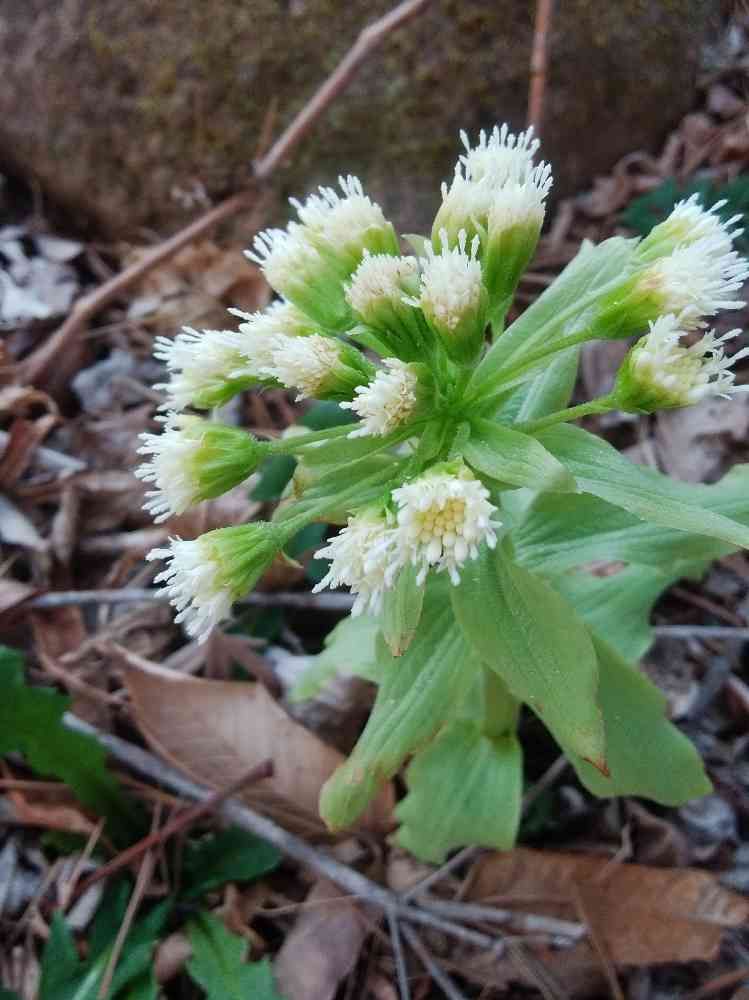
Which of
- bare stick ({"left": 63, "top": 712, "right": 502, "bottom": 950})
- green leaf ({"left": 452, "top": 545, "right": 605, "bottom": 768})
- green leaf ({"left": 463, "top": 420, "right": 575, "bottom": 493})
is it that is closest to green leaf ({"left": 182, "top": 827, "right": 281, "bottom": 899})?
bare stick ({"left": 63, "top": 712, "right": 502, "bottom": 950})

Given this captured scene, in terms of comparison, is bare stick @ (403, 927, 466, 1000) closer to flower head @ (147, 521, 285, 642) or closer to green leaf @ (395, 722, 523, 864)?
green leaf @ (395, 722, 523, 864)

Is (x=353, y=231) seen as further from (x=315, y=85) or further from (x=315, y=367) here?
(x=315, y=85)

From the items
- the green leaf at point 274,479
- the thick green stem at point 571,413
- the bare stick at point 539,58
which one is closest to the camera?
the thick green stem at point 571,413

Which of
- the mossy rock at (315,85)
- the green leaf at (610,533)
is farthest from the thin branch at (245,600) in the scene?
the mossy rock at (315,85)

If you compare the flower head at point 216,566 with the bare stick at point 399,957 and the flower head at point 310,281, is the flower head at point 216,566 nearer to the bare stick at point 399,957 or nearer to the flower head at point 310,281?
the flower head at point 310,281

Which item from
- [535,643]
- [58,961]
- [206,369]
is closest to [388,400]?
[206,369]
